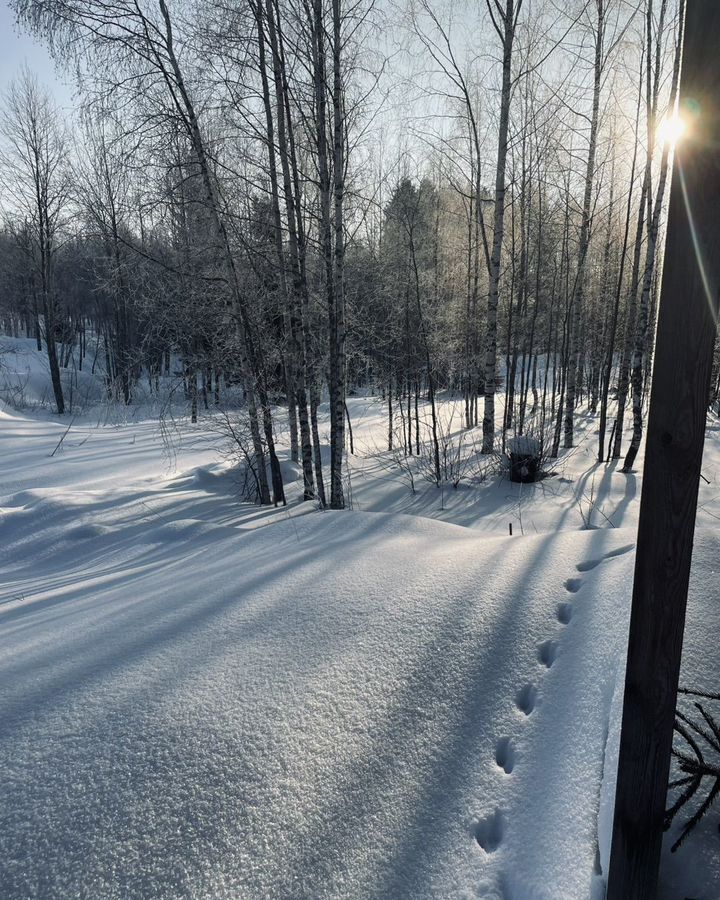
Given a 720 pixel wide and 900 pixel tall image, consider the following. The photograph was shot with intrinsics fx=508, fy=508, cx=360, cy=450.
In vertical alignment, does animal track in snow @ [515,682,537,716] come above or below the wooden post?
below

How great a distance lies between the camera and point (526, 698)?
2.19m

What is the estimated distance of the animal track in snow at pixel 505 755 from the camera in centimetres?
188

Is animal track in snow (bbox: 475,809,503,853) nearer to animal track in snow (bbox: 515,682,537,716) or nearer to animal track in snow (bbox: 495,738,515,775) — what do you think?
animal track in snow (bbox: 495,738,515,775)

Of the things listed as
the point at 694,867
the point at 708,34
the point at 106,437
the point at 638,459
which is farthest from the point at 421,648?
the point at 106,437

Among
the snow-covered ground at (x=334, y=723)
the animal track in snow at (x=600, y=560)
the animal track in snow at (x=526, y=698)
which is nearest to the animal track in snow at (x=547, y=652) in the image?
the snow-covered ground at (x=334, y=723)

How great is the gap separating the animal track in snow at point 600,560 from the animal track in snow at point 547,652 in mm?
957

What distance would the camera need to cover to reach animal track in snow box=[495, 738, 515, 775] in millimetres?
1882

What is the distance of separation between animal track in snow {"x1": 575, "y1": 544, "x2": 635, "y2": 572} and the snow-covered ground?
0.05m

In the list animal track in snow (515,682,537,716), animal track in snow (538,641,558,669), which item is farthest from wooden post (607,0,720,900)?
animal track in snow (538,641,558,669)

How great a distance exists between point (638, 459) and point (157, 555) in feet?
33.2

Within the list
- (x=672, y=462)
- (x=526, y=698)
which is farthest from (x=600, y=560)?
(x=672, y=462)

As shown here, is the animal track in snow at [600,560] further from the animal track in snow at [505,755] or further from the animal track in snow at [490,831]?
the animal track in snow at [490,831]

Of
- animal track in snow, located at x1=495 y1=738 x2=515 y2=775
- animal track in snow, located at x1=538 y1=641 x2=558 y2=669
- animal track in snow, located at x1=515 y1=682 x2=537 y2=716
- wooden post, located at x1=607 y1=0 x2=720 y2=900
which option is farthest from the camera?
animal track in snow, located at x1=538 y1=641 x2=558 y2=669

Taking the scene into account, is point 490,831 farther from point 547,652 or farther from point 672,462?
point 672,462
